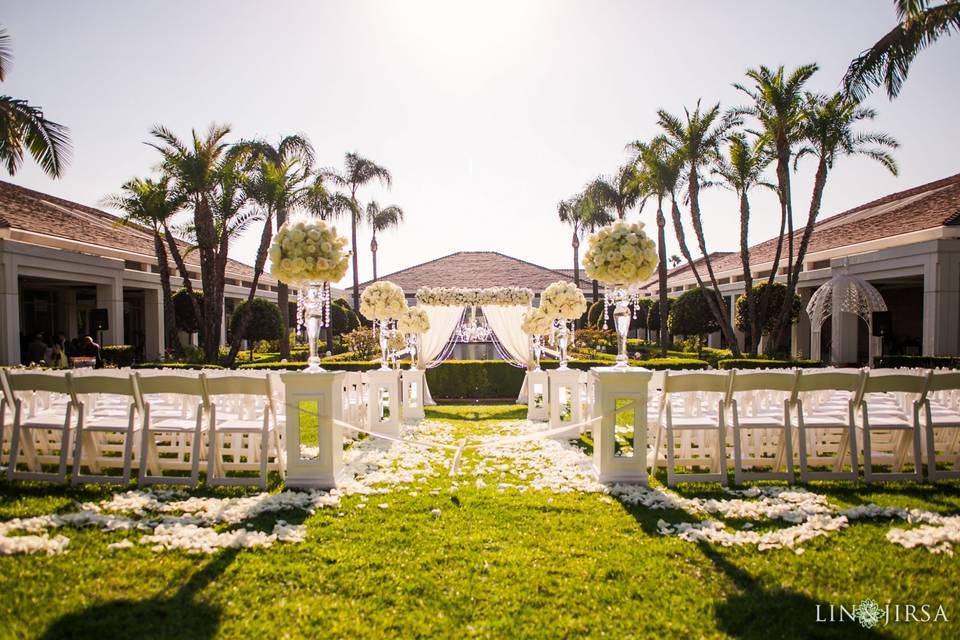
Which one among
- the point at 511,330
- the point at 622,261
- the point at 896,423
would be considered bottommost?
the point at 896,423

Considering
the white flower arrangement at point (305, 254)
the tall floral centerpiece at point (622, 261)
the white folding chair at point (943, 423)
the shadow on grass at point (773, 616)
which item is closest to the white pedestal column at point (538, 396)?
the tall floral centerpiece at point (622, 261)

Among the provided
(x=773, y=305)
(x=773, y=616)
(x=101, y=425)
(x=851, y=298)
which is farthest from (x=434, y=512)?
(x=773, y=305)

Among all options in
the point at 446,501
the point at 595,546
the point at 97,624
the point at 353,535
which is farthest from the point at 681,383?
the point at 97,624

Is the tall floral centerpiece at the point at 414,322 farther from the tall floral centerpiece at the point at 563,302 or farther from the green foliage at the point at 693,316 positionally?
the green foliage at the point at 693,316

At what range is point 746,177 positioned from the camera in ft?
65.3

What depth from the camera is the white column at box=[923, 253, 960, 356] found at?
14.7 m

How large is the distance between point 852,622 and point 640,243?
3823mm

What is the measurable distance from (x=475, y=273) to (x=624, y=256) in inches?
991

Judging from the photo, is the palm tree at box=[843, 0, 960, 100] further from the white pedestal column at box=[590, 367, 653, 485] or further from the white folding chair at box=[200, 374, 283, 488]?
the white folding chair at box=[200, 374, 283, 488]

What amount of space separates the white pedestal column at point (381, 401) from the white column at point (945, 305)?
14894 mm

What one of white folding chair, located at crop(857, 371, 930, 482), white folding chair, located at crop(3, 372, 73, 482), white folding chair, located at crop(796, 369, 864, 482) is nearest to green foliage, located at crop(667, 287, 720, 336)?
white folding chair, located at crop(796, 369, 864, 482)

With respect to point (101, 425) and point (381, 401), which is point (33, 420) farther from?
point (381, 401)

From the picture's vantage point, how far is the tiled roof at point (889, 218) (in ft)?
54.7

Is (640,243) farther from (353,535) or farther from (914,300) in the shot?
(914,300)
